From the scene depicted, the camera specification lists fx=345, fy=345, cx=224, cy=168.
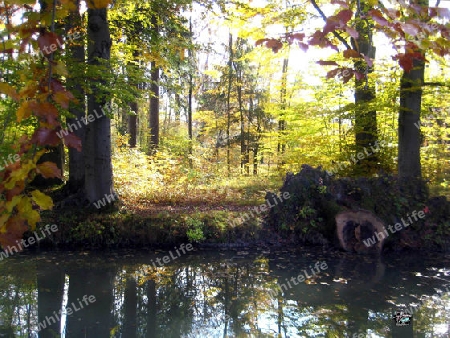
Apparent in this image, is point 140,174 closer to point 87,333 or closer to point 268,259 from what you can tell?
point 268,259

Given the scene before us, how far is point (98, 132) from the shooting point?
6.94 meters

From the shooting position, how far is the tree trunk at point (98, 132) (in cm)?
661

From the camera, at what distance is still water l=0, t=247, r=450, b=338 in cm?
371

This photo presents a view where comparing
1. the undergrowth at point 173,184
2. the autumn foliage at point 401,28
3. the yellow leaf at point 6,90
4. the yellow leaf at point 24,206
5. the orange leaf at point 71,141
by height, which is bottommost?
the undergrowth at point 173,184

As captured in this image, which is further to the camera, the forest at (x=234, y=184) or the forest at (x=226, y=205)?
the forest at (x=234, y=184)

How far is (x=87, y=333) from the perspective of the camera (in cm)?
360

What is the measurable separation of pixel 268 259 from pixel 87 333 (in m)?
3.37

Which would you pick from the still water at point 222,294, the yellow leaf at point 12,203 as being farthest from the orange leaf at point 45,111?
the still water at point 222,294

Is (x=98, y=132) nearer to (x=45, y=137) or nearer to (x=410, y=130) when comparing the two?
(x=45, y=137)

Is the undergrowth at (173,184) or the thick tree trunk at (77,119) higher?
the thick tree trunk at (77,119)

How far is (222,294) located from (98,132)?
4164 mm

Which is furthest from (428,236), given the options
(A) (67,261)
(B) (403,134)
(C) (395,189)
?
(A) (67,261)

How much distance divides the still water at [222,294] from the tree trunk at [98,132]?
152cm

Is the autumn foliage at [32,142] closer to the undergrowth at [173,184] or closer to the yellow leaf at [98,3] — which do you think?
the yellow leaf at [98,3]
